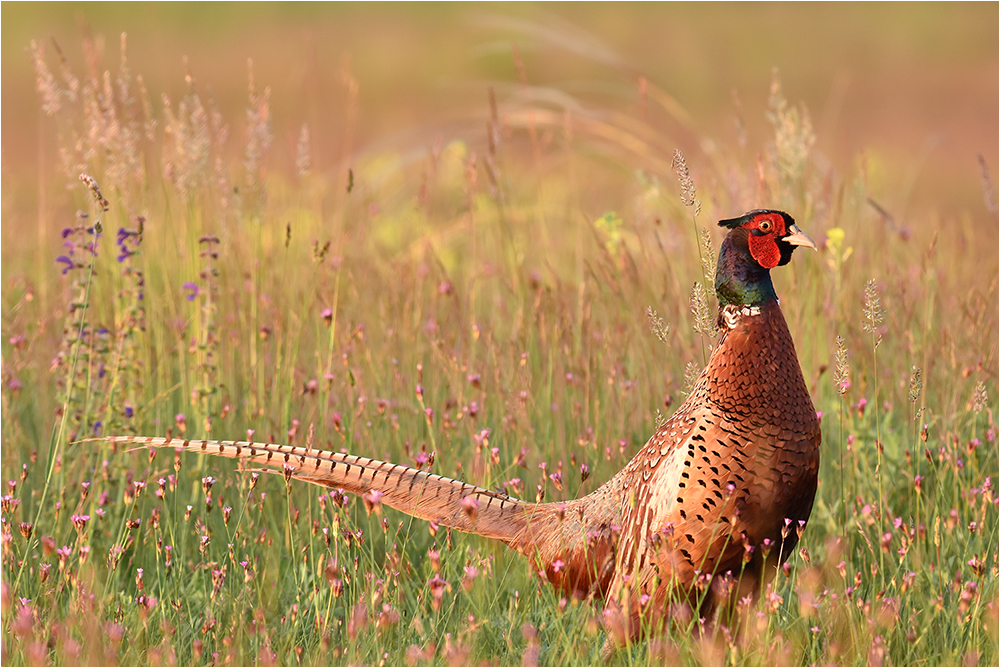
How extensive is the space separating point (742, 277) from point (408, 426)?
1588mm

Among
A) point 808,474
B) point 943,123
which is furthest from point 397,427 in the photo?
point 943,123

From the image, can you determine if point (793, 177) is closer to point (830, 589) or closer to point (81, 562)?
point (830, 589)

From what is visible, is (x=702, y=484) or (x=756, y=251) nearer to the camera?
(x=702, y=484)

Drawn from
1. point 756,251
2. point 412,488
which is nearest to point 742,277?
point 756,251

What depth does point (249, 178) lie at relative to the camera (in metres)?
3.86

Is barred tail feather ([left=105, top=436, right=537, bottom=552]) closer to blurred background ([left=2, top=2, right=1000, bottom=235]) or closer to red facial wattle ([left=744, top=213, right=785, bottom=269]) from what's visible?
red facial wattle ([left=744, top=213, right=785, bottom=269])

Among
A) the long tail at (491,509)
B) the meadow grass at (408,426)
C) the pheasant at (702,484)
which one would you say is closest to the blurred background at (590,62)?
the meadow grass at (408,426)

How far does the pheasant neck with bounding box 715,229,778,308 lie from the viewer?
9.33ft

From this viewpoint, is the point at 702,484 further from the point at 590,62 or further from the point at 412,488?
the point at 590,62

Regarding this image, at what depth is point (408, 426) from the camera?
3943 mm

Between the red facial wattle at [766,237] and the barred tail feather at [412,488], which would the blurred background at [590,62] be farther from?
the barred tail feather at [412,488]

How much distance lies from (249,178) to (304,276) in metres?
2.01

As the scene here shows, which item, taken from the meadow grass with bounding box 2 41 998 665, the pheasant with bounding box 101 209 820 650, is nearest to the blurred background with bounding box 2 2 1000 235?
the meadow grass with bounding box 2 41 998 665

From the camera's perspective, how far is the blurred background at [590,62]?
15.2 metres
